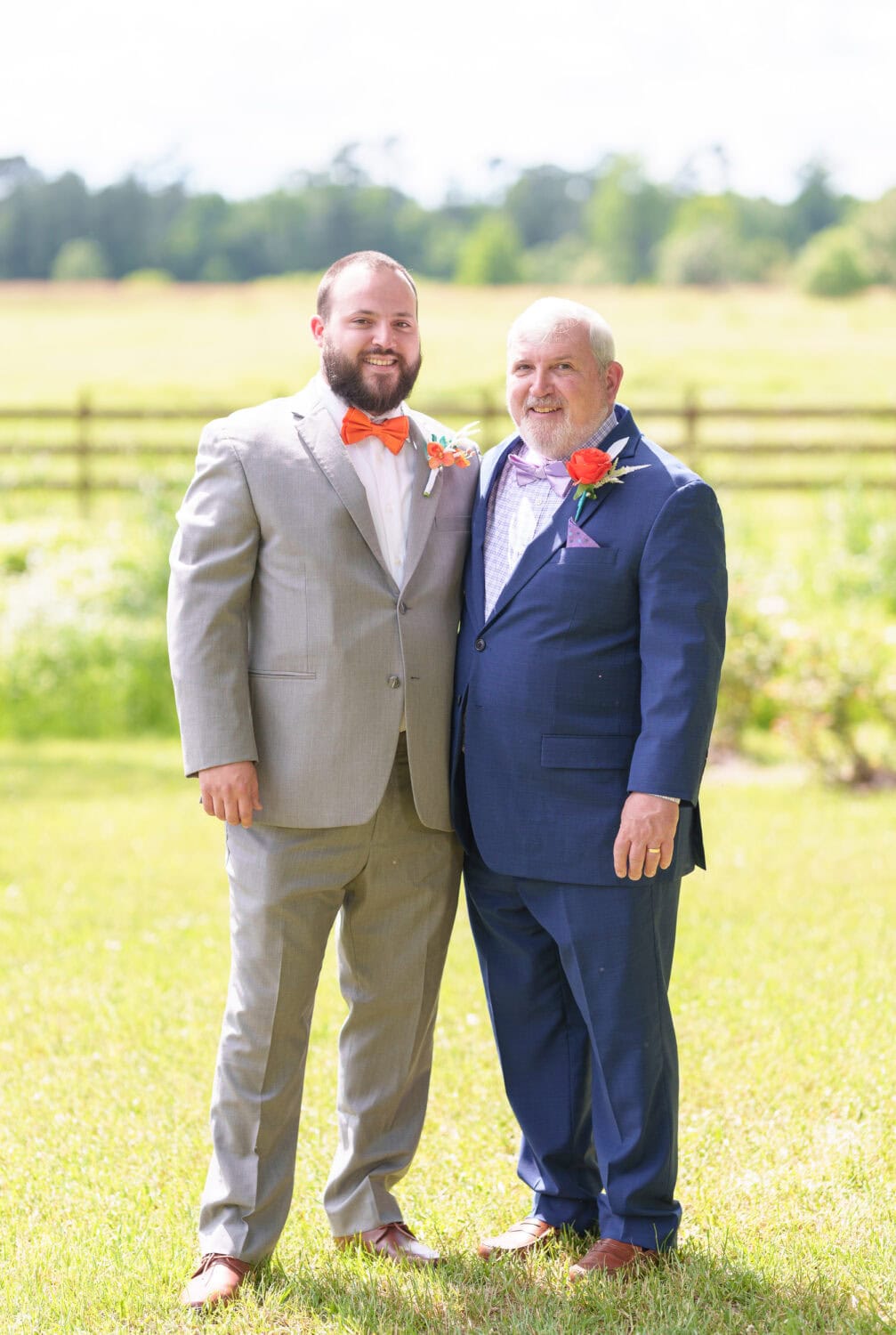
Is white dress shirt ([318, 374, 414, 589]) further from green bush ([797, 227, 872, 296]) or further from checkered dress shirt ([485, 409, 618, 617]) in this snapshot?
green bush ([797, 227, 872, 296])

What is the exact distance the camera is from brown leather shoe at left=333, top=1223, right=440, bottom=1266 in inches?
131

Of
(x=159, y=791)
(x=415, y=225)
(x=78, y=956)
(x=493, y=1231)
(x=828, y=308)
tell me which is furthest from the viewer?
(x=415, y=225)

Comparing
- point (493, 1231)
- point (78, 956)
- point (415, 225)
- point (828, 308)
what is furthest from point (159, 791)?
point (415, 225)

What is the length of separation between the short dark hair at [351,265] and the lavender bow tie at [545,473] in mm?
439

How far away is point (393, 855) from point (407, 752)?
25 centimetres

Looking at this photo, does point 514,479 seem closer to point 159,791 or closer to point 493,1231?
point 493,1231

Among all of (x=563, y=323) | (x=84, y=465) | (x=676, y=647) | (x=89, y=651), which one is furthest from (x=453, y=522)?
(x=84, y=465)

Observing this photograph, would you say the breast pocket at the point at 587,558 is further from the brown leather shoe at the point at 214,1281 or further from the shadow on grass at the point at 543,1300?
the brown leather shoe at the point at 214,1281

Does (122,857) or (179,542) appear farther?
(122,857)

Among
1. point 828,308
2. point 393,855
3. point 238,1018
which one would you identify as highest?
point 828,308

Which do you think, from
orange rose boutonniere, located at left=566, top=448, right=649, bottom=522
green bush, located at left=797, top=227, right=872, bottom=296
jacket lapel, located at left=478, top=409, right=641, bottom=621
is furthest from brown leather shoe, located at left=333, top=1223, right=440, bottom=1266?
green bush, located at left=797, top=227, right=872, bottom=296

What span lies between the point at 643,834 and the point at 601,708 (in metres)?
0.29

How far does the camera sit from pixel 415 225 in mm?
78250

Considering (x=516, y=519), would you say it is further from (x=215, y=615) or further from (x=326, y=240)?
(x=326, y=240)
